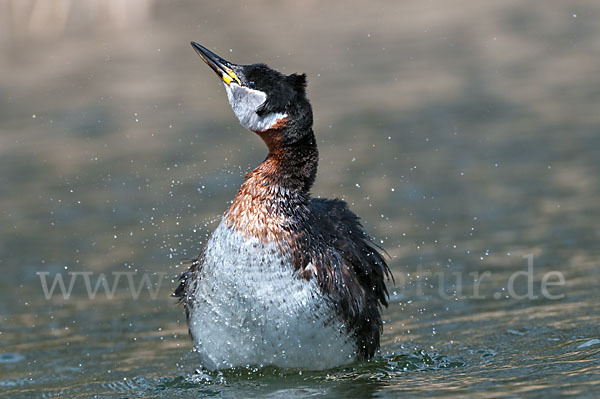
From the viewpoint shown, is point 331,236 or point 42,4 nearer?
point 331,236

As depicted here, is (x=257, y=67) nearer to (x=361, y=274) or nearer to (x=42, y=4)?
(x=361, y=274)

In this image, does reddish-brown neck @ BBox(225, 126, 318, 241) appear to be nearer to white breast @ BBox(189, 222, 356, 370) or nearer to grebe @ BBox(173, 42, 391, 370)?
grebe @ BBox(173, 42, 391, 370)

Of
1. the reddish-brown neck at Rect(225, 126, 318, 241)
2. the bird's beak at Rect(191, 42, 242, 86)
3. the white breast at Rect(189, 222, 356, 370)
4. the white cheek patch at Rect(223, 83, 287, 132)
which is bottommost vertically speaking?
the white breast at Rect(189, 222, 356, 370)

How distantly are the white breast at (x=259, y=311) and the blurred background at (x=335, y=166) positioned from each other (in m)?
0.29

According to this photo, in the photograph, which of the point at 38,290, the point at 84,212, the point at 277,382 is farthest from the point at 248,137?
the point at 277,382

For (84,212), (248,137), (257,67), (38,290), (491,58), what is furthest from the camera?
(491,58)

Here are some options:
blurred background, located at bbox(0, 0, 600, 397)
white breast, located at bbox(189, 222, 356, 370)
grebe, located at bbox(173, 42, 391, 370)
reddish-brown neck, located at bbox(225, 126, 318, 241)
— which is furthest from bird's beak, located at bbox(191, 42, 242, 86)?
blurred background, located at bbox(0, 0, 600, 397)

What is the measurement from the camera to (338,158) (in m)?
14.5

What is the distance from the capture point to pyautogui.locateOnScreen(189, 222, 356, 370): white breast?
7.18 meters

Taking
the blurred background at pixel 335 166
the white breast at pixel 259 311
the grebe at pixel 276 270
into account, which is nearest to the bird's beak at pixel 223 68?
the grebe at pixel 276 270

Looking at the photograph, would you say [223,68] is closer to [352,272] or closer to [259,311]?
[352,272]

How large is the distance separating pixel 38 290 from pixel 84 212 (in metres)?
2.55

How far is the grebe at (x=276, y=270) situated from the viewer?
7207 mm

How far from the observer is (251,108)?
7.56 meters
